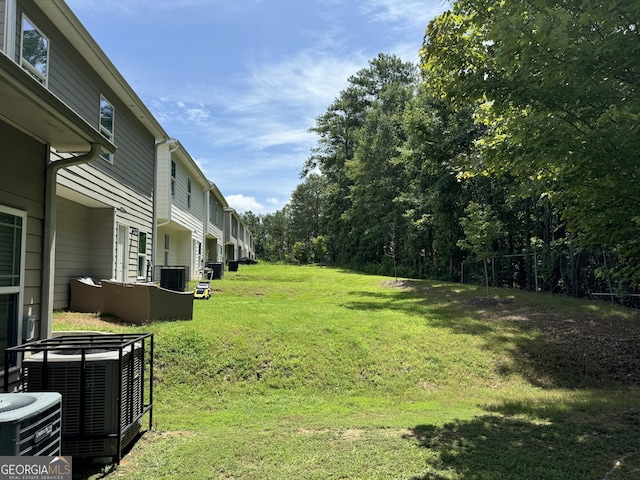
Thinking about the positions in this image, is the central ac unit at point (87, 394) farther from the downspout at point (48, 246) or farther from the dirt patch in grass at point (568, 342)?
the dirt patch in grass at point (568, 342)

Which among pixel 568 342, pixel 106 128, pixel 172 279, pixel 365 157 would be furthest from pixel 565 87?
pixel 365 157

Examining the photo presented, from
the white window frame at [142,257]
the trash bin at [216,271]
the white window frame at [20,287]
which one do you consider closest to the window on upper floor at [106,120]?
the white window frame at [142,257]

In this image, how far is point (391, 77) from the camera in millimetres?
48375

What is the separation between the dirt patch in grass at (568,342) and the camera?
859cm

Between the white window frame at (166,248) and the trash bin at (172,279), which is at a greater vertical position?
the white window frame at (166,248)

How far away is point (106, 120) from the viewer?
10.4m

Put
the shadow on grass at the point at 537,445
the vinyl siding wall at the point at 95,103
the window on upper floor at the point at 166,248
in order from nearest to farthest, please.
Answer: the shadow on grass at the point at 537,445
the vinyl siding wall at the point at 95,103
the window on upper floor at the point at 166,248

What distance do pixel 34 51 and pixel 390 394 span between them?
7958 mm

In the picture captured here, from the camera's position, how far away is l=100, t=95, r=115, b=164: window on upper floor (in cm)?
1015

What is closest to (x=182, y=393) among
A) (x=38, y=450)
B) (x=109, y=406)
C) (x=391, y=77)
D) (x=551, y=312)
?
(x=109, y=406)

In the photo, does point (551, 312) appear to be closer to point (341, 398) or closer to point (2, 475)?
point (341, 398)

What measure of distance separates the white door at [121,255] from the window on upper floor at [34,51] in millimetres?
4749

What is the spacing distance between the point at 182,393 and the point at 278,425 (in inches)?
78.2

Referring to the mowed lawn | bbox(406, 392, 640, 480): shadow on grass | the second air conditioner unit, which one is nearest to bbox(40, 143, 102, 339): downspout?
the second air conditioner unit
